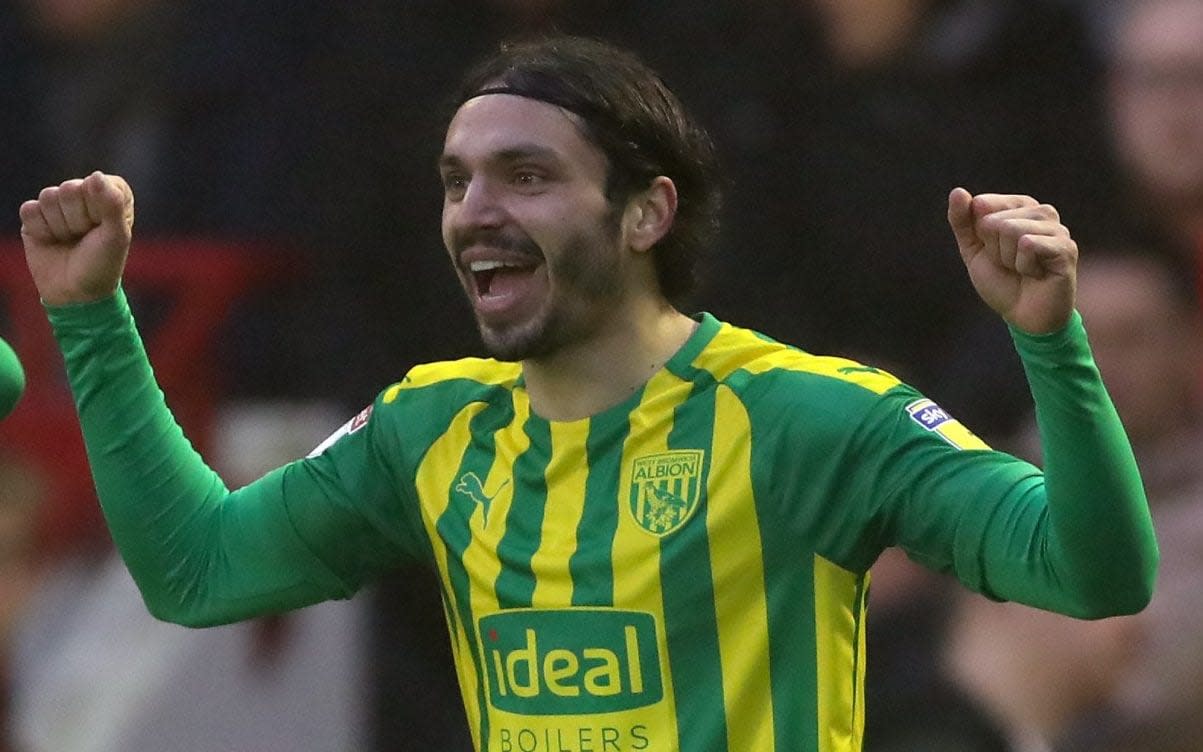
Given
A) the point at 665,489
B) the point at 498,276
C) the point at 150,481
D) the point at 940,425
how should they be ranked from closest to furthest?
the point at 940,425 → the point at 665,489 → the point at 498,276 → the point at 150,481

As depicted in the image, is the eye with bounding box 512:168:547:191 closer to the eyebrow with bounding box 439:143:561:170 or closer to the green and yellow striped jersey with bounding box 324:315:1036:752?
the eyebrow with bounding box 439:143:561:170

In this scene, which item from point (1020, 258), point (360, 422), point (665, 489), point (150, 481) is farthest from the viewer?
point (360, 422)

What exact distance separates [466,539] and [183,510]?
424 millimetres

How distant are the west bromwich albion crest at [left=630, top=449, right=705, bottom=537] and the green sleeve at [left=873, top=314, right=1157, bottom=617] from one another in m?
0.35

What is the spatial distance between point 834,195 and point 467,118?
1565 millimetres

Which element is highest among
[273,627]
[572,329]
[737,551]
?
[572,329]

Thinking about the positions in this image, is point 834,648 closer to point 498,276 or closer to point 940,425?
point 940,425

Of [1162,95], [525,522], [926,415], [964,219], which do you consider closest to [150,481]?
[525,522]

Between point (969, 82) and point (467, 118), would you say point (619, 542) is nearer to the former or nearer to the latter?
point (467, 118)

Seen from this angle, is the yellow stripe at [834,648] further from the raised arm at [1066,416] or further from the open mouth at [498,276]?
the open mouth at [498,276]

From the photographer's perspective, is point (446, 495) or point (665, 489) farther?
point (446, 495)

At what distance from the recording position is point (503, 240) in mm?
2750

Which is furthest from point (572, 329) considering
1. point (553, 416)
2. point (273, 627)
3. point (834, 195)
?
point (273, 627)

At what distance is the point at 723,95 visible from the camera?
14.1 ft
